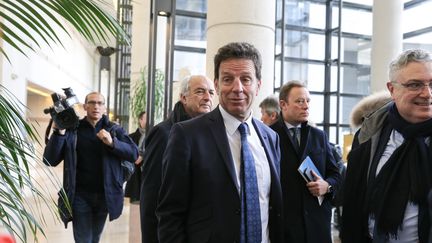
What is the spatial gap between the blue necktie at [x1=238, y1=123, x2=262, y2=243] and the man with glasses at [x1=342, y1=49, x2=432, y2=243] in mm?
480

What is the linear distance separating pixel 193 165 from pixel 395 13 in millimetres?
10260

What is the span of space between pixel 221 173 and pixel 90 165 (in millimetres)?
2168

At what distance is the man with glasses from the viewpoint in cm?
167

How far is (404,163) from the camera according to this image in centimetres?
173

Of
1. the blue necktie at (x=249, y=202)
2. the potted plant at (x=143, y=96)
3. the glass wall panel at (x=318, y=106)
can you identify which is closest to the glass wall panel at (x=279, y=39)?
the glass wall panel at (x=318, y=106)

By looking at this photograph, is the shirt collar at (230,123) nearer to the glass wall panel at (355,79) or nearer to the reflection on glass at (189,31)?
the reflection on glass at (189,31)

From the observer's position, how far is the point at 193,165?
1734 mm

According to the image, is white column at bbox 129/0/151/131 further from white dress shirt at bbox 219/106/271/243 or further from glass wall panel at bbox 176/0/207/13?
white dress shirt at bbox 219/106/271/243

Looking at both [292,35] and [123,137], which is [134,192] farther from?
[292,35]

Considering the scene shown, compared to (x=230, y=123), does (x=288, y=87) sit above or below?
above

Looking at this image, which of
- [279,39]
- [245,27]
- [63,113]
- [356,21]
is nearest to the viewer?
[63,113]

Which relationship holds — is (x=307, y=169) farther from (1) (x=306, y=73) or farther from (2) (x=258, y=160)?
(1) (x=306, y=73)

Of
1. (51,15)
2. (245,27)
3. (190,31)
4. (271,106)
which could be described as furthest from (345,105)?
(51,15)

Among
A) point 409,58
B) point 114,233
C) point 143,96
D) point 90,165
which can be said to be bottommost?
point 114,233
